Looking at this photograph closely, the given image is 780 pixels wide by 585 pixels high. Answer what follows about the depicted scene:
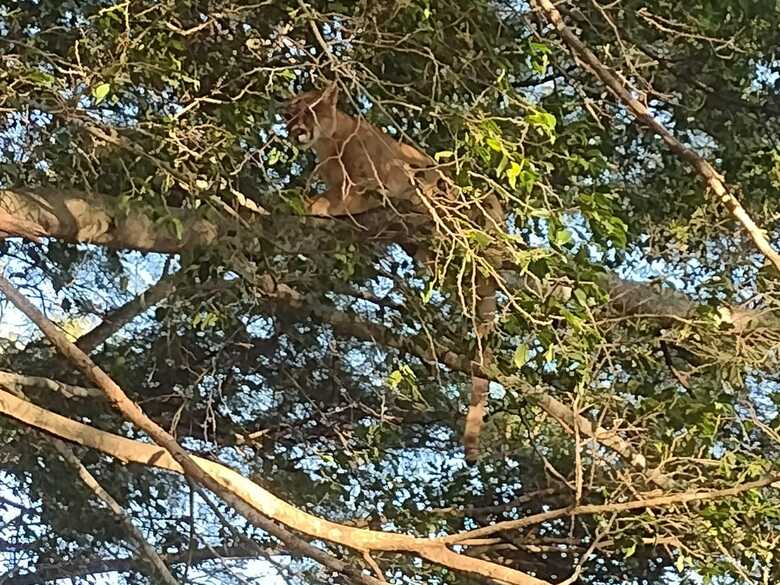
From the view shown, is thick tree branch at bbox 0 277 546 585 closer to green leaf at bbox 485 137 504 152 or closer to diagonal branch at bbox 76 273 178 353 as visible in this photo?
green leaf at bbox 485 137 504 152

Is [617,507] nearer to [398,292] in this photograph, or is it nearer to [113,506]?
[398,292]

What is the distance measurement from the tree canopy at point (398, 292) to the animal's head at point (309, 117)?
0.20 feet

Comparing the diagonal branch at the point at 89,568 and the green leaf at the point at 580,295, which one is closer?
the green leaf at the point at 580,295

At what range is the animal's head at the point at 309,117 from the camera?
322 centimetres

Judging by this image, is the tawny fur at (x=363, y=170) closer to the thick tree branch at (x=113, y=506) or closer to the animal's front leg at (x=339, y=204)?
the animal's front leg at (x=339, y=204)

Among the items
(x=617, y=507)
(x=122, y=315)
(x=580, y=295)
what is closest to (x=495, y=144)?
(x=580, y=295)

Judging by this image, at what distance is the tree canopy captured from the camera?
259 cm

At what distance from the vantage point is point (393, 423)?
3867 millimetres

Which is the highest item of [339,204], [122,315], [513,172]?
[122,315]

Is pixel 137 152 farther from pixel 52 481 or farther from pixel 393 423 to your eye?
pixel 52 481

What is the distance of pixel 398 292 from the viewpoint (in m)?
3.43

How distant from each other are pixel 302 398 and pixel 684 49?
1820 mm

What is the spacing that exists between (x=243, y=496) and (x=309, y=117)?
1.34 meters

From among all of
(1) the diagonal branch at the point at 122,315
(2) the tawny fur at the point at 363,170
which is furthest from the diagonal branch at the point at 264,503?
(1) the diagonal branch at the point at 122,315
